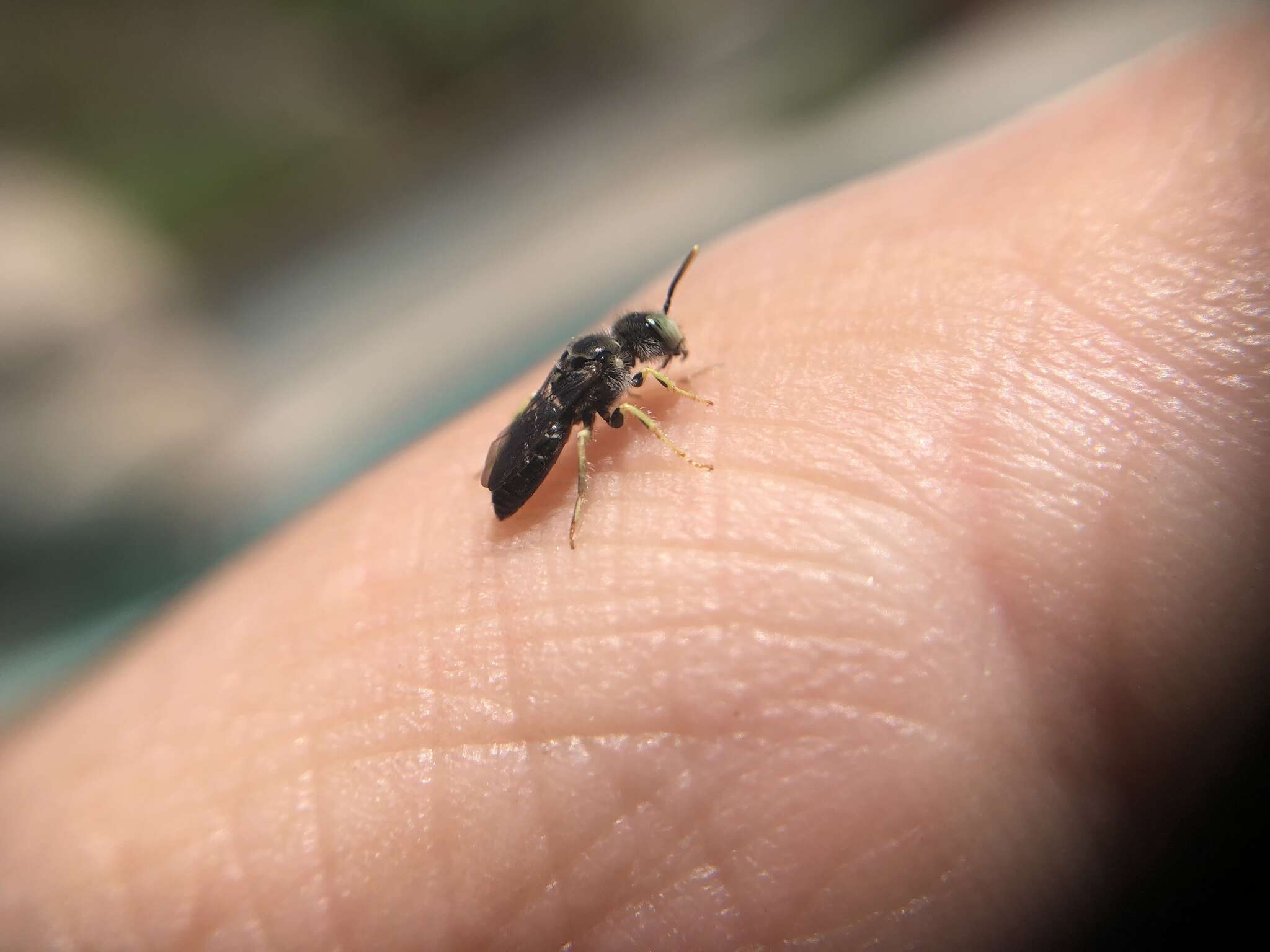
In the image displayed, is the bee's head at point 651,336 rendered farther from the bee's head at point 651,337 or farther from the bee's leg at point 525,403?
the bee's leg at point 525,403

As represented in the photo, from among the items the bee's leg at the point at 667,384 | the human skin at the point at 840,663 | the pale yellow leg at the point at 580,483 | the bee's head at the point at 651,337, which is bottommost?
the human skin at the point at 840,663

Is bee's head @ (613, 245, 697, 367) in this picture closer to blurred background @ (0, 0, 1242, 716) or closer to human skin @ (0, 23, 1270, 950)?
human skin @ (0, 23, 1270, 950)

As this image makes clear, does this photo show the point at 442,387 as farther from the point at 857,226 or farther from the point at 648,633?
the point at 648,633

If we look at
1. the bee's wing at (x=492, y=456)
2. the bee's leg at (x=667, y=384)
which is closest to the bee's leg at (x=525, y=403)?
the bee's wing at (x=492, y=456)

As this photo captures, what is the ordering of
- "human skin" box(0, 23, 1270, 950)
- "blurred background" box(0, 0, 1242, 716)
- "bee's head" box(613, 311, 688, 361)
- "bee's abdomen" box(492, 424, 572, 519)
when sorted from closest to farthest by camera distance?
1. "human skin" box(0, 23, 1270, 950)
2. "bee's abdomen" box(492, 424, 572, 519)
3. "bee's head" box(613, 311, 688, 361)
4. "blurred background" box(0, 0, 1242, 716)

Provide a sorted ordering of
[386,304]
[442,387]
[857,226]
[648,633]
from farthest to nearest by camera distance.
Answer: [386,304]
[442,387]
[857,226]
[648,633]

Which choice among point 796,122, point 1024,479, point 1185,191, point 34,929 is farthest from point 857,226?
point 796,122

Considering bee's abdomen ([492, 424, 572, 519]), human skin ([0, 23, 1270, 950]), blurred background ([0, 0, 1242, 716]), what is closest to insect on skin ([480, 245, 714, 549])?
bee's abdomen ([492, 424, 572, 519])

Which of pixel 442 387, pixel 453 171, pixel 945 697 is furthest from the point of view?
pixel 453 171
